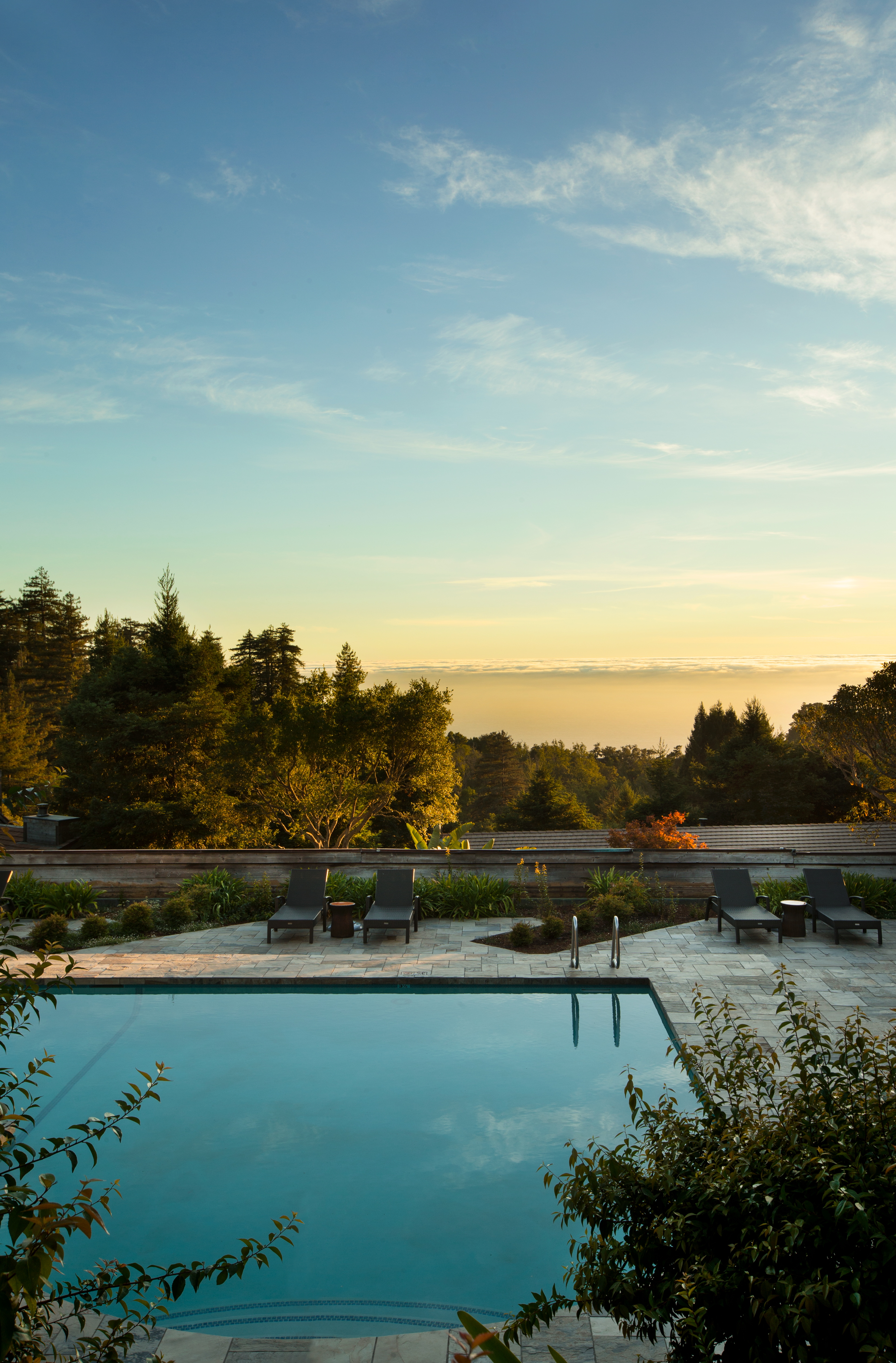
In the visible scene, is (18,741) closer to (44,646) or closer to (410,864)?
(44,646)

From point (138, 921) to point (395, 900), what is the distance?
3706mm

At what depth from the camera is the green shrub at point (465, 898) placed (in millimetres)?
12562

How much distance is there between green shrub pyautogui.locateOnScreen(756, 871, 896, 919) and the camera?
12.0m

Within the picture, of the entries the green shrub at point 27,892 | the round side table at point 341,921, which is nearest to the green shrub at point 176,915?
the green shrub at point 27,892

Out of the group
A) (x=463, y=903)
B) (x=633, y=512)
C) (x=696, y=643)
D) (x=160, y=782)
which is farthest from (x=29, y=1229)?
(x=696, y=643)

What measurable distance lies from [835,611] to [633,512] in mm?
9435

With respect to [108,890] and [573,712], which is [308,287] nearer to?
[108,890]

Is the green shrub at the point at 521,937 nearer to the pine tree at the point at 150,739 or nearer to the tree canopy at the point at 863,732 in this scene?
the tree canopy at the point at 863,732

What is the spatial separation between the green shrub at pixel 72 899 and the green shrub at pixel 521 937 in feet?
21.9

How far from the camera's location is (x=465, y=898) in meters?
12.7

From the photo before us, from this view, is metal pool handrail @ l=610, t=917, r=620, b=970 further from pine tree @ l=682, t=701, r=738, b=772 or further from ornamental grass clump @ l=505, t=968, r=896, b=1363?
pine tree @ l=682, t=701, r=738, b=772

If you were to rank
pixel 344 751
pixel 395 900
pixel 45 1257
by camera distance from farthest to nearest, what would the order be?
1. pixel 344 751
2. pixel 395 900
3. pixel 45 1257

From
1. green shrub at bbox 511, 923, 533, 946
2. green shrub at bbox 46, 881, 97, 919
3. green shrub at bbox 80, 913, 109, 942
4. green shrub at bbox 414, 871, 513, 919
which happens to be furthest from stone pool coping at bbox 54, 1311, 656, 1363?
green shrub at bbox 46, 881, 97, 919

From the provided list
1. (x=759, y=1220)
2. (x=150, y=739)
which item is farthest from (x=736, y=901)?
(x=150, y=739)
